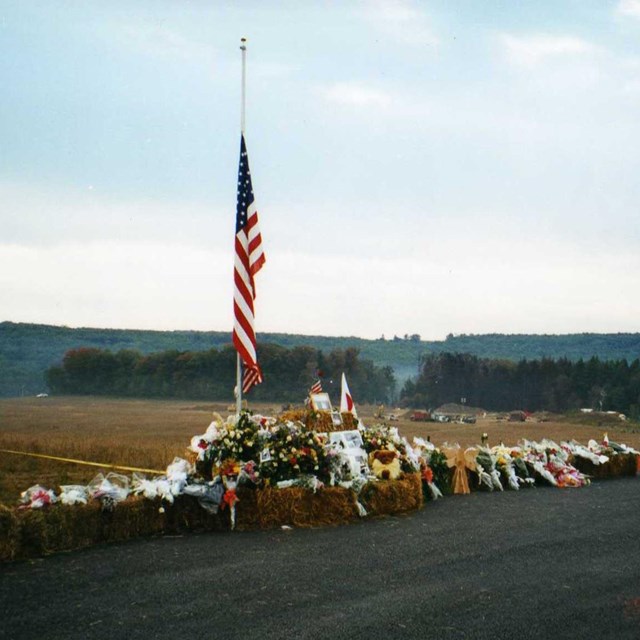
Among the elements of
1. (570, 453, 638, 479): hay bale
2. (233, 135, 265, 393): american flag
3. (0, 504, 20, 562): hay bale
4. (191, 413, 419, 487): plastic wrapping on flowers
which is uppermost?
(233, 135, 265, 393): american flag

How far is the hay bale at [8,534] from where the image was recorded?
884 centimetres

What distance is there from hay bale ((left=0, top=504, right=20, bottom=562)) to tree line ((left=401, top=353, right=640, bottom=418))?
246 ft

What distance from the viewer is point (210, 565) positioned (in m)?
8.88

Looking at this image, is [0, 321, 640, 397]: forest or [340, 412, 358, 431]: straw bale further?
[0, 321, 640, 397]: forest

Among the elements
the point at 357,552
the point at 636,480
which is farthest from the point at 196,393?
the point at 357,552

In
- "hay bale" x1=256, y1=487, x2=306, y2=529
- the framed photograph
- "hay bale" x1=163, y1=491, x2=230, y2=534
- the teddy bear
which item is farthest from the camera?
the framed photograph

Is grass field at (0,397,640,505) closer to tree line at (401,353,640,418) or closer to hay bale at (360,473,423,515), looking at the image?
hay bale at (360,473,423,515)

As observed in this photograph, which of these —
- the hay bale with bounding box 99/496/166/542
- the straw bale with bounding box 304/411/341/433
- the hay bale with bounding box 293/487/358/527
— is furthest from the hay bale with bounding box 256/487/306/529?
the straw bale with bounding box 304/411/341/433

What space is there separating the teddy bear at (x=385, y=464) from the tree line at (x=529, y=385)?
68.2m

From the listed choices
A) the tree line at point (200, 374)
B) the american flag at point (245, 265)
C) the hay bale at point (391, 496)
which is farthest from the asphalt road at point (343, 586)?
the tree line at point (200, 374)

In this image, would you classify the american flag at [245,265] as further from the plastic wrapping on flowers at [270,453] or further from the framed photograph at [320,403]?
the framed photograph at [320,403]

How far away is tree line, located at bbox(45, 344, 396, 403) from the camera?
88.5 metres

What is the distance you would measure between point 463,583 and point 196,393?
8562 cm

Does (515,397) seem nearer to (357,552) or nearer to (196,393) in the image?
(196,393)
